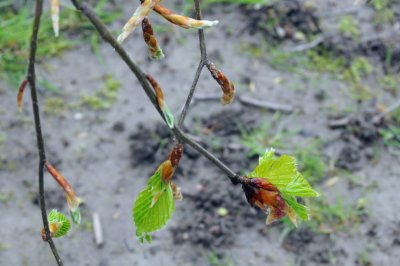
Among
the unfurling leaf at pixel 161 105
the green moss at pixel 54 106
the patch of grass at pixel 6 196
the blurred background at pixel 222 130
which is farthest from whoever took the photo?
the green moss at pixel 54 106

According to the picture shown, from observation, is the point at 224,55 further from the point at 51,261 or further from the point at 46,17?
the point at 51,261

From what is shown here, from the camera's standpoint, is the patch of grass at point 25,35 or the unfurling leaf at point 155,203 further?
the patch of grass at point 25,35

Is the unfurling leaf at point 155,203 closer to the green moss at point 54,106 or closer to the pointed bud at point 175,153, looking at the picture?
the pointed bud at point 175,153

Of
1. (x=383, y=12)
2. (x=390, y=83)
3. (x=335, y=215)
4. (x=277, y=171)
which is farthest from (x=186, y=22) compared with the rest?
(x=383, y=12)

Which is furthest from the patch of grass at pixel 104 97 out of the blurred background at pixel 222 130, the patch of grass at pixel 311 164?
the patch of grass at pixel 311 164

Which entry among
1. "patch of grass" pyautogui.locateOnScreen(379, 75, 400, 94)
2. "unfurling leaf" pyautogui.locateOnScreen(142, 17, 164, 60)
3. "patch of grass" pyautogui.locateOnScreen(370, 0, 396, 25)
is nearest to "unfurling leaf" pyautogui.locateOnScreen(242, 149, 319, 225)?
"unfurling leaf" pyautogui.locateOnScreen(142, 17, 164, 60)

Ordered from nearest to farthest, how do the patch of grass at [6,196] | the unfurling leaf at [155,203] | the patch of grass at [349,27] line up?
the unfurling leaf at [155,203] < the patch of grass at [6,196] < the patch of grass at [349,27]
